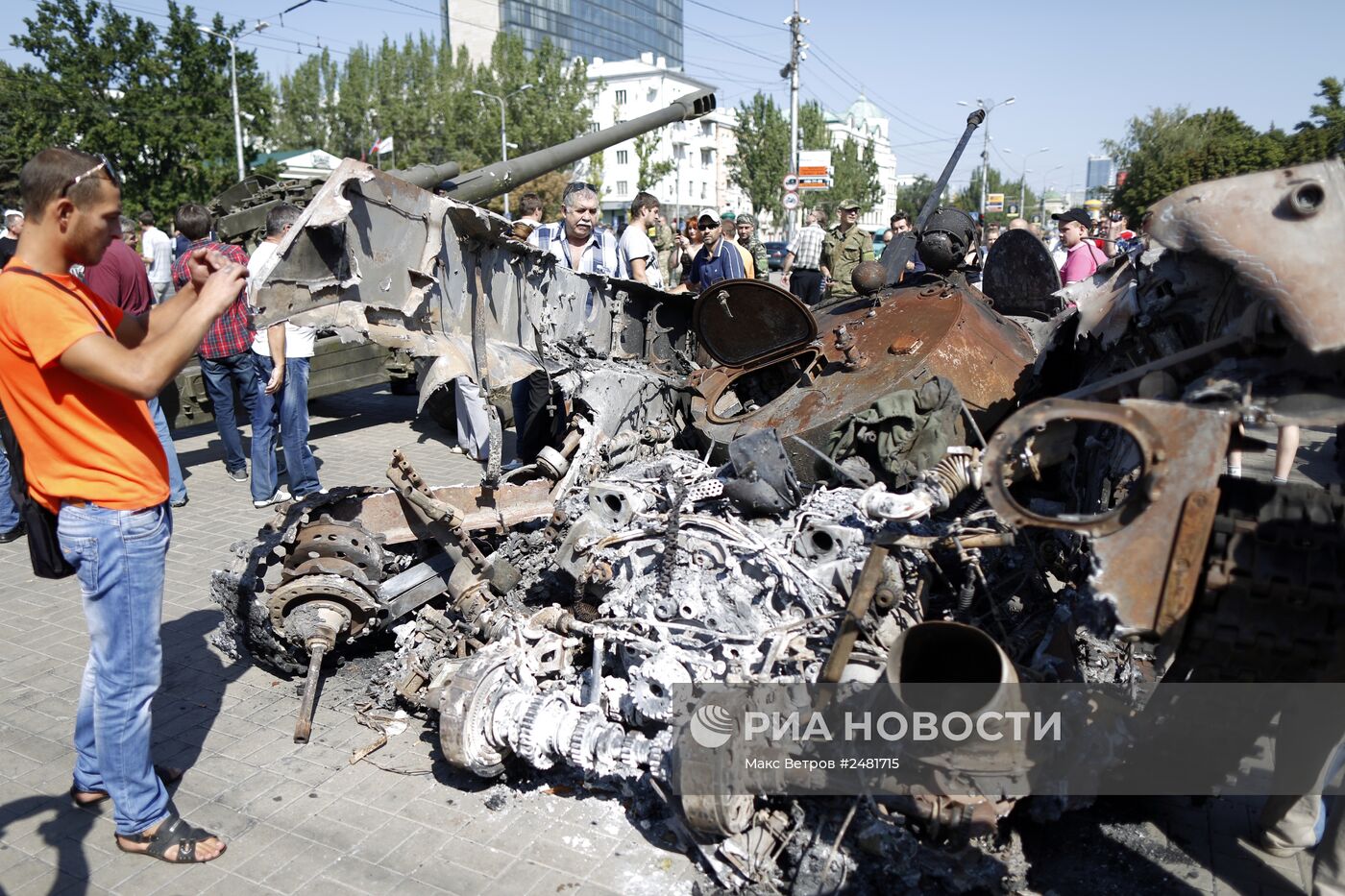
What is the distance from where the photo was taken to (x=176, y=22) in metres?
28.8

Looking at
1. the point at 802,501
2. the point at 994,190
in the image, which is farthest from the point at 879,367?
the point at 994,190

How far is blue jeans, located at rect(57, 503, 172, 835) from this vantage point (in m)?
3.14

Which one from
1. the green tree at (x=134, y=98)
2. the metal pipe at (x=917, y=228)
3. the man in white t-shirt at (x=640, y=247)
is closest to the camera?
the metal pipe at (x=917, y=228)

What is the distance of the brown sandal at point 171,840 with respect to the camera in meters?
3.38

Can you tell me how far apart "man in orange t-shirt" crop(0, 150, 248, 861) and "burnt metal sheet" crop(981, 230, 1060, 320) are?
173 inches

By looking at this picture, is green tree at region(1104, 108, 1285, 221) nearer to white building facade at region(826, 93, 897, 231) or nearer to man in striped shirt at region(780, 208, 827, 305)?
man in striped shirt at region(780, 208, 827, 305)

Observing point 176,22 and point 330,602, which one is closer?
point 330,602

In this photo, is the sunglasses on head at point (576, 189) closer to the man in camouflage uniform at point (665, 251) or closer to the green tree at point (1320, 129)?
the man in camouflage uniform at point (665, 251)

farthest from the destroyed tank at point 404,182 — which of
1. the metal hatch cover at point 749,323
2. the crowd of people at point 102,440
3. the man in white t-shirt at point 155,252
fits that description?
the metal hatch cover at point 749,323

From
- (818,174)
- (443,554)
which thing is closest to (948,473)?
(443,554)

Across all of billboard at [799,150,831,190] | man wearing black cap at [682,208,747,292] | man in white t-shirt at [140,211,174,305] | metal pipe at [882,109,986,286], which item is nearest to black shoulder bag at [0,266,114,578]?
metal pipe at [882,109,986,286]

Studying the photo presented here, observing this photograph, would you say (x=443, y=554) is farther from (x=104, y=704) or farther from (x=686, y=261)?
(x=686, y=261)

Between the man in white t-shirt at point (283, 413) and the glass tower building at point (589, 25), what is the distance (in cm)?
8118

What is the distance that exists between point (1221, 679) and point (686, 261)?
9.52 meters
